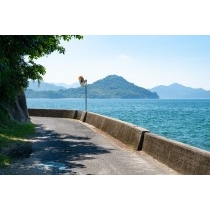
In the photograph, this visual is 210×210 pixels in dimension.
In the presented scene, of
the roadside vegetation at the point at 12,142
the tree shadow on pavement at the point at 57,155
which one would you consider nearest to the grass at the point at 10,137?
the roadside vegetation at the point at 12,142

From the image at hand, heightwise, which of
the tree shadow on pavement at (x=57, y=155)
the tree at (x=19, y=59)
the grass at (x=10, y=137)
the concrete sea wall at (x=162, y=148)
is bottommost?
the tree shadow on pavement at (x=57, y=155)

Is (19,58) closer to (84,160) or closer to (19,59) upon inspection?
(19,59)

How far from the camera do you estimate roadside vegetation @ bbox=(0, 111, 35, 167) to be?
13.9 metres

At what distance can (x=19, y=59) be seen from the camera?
21.9m

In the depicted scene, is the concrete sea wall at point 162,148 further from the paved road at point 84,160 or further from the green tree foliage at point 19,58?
the green tree foliage at point 19,58

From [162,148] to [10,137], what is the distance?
8.42 metres

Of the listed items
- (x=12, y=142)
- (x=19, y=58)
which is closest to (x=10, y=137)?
(x=12, y=142)

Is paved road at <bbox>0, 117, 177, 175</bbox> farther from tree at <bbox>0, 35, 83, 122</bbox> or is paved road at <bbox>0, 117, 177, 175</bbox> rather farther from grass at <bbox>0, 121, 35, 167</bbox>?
tree at <bbox>0, 35, 83, 122</bbox>

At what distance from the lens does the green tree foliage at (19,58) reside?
1365 centimetres

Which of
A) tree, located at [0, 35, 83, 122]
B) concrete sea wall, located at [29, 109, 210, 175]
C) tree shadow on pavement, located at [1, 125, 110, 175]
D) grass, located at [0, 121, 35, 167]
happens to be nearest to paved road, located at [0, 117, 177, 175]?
tree shadow on pavement, located at [1, 125, 110, 175]

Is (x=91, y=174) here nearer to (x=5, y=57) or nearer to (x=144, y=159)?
(x=144, y=159)

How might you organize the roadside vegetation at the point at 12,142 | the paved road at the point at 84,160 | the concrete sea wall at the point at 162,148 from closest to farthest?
1. the concrete sea wall at the point at 162,148
2. the paved road at the point at 84,160
3. the roadside vegetation at the point at 12,142

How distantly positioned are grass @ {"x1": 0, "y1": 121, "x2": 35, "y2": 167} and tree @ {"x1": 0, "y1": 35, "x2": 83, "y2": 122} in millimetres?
1193

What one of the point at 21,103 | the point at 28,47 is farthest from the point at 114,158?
the point at 21,103
